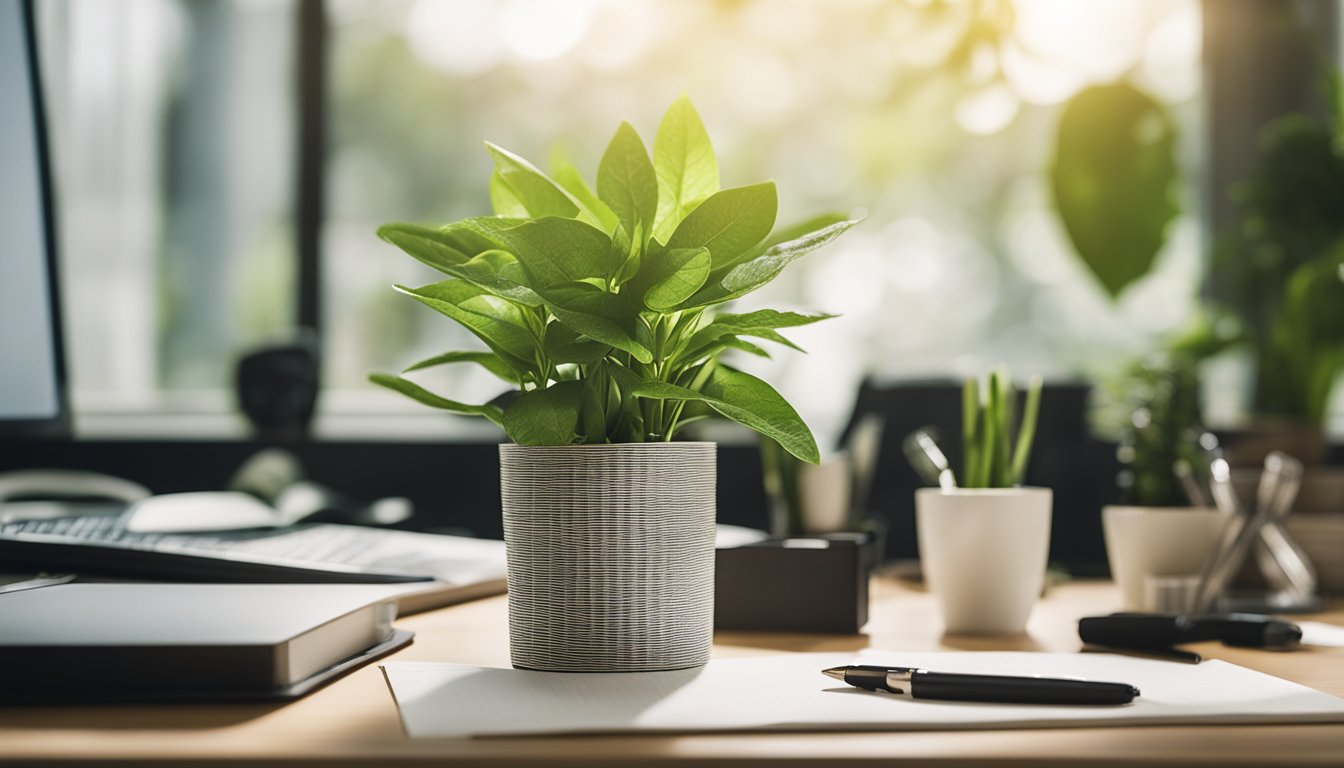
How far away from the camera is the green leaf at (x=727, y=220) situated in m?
0.61

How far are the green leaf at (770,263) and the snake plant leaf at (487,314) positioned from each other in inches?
4.9

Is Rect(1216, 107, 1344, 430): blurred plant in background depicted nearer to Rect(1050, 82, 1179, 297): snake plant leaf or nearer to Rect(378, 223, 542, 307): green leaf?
Rect(1050, 82, 1179, 297): snake plant leaf

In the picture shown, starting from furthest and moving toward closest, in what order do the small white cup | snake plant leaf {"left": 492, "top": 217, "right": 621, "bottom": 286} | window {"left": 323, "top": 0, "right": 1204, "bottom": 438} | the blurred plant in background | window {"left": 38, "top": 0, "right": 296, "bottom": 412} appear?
window {"left": 38, "top": 0, "right": 296, "bottom": 412}, window {"left": 323, "top": 0, "right": 1204, "bottom": 438}, the blurred plant in background, the small white cup, snake plant leaf {"left": 492, "top": 217, "right": 621, "bottom": 286}

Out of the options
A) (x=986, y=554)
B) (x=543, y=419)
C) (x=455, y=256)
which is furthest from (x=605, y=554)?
(x=986, y=554)

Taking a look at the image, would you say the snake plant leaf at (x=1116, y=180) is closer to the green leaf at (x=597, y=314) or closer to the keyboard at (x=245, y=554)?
the keyboard at (x=245, y=554)

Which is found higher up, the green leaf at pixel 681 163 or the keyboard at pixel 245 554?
the green leaf at pixel 681 163

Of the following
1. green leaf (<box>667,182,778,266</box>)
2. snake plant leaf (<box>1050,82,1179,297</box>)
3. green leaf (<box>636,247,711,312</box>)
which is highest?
snake plant leaf (<box>1050,82,1179,297</box>)

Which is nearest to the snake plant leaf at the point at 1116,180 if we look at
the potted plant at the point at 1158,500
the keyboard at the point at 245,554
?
the potted plant at the point at 1158,500

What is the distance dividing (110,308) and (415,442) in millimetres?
811

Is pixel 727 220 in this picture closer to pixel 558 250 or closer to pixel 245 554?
pixel 558 250

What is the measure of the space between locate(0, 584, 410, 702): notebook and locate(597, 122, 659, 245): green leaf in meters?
0.27

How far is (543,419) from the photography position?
0.60 metres

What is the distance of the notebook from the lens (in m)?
0.53

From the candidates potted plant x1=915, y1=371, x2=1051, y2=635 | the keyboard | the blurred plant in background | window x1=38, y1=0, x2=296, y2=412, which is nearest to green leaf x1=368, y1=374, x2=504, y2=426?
the keyboard
